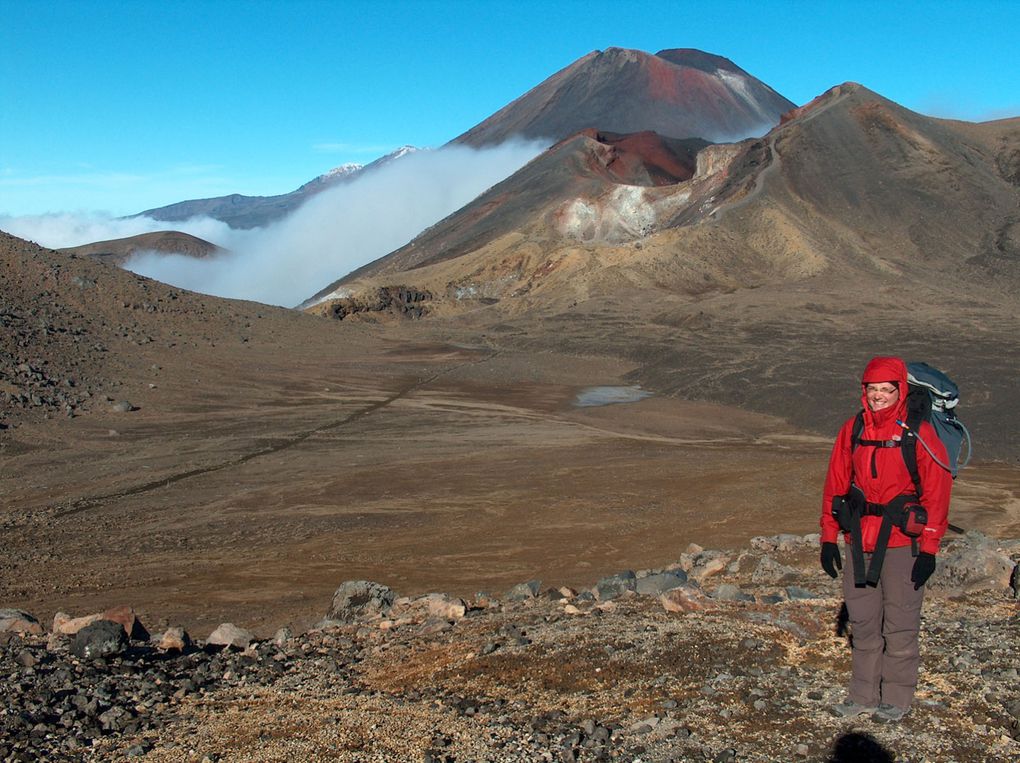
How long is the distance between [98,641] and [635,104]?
14891 cm

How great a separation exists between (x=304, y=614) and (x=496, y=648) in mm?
3987

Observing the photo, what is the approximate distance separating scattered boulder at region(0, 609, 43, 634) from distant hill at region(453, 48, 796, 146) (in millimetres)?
136299

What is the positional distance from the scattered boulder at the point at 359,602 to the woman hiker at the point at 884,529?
460 centimetres

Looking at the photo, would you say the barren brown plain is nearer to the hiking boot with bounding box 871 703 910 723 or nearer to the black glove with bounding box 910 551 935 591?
the hiking boot with bounding box 871 703 910 723

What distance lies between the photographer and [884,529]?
4.89 m

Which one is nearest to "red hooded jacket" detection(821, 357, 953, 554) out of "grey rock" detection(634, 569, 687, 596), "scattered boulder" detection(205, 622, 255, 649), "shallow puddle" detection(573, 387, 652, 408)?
"grey rock" detection(634, 569, 687, 596)

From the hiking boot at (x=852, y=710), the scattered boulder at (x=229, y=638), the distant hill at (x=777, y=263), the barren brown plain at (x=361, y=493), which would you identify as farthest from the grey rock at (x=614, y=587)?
the distant hill at (x=777, y=263)

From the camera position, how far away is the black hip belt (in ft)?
15.9

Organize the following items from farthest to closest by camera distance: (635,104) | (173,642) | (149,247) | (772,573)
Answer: (635,104)
(149,247)
(772,573)
(173,642)

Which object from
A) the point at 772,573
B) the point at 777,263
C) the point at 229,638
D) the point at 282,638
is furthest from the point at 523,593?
the point at 777,263

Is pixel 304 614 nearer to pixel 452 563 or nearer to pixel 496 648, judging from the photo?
pixel 452 563

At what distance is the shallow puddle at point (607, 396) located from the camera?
105 ft

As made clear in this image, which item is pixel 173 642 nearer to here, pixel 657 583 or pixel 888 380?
pixel 657 583

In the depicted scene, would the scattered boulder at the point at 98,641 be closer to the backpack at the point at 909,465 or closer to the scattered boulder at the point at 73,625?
the scattered boulder at the point at 73,625
